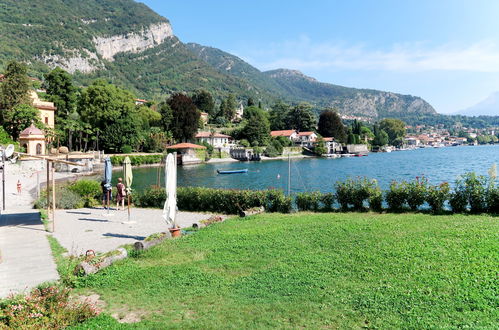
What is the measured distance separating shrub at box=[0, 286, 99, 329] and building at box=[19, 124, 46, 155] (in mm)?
49174

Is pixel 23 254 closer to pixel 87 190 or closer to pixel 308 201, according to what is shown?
pixel 87 190

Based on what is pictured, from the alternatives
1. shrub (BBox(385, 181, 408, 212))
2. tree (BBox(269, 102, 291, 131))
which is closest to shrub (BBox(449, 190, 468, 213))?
shrub (BBox(385, 181, 408, 212))

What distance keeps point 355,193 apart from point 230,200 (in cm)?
556

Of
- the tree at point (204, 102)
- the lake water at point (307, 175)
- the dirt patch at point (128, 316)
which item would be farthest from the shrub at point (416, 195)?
the tree at point (204, 102)

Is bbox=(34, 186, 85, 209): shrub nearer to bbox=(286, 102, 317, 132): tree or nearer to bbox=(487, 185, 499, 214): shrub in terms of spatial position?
bbox=(487, 185, 499, 214): shrub

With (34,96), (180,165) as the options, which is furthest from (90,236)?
(180,165)

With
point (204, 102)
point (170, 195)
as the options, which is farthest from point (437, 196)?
point (204, 102)

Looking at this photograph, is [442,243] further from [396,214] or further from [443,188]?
[443,188]

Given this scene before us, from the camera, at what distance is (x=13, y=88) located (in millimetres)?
53344

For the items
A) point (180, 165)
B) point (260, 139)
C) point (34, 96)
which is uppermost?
point (34, 96)

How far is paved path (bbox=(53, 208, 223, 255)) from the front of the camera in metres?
10.9

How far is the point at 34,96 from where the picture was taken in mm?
59812

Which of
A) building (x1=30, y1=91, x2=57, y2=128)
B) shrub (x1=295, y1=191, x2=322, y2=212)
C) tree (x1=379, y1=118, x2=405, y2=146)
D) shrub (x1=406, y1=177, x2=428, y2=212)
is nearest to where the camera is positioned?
shrub (x1=406, y1=177, x2=428, y2=212)

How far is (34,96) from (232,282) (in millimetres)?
64875
